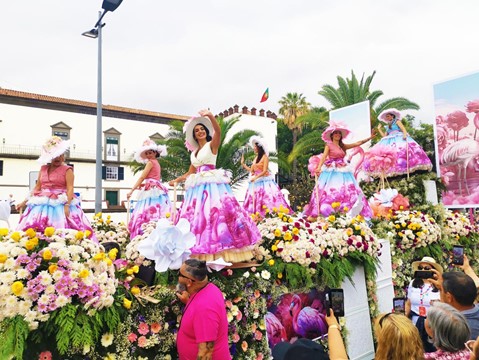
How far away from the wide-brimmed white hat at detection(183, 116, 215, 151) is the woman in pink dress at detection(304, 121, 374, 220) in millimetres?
3012

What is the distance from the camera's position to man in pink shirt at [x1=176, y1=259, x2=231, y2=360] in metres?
2.70

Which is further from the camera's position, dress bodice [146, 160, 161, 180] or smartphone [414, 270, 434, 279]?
dress bodice [146, 160, 161, 180]

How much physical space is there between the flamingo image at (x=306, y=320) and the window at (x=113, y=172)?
3098 centimetres

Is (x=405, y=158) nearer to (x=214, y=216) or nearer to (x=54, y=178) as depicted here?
(x=214, y=216)

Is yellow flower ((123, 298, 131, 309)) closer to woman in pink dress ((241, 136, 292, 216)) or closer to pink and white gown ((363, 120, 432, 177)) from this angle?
woman in pink dress ((241, 136, 292, 216))

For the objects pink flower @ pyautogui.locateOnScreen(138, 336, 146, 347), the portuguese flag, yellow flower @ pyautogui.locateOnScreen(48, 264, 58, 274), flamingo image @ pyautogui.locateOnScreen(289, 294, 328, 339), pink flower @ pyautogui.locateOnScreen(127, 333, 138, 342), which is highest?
the portuguese flag

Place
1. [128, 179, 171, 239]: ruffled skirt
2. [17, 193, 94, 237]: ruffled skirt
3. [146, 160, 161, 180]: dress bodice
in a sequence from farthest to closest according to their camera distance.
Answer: [146, 160, 161, 180]: dress bodice → [128, 179, 171, 239]: ruffled skirt → [17, 193, 94, 237]: ruffled skirt

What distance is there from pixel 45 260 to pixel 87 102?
32.5 meters

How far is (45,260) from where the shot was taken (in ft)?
8.64

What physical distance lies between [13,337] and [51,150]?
4424mm

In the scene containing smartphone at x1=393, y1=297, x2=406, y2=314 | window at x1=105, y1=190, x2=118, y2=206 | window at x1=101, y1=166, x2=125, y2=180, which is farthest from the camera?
window at x1=101, y1=166, x2=125, y2=180

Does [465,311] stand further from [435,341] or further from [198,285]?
[198,285]

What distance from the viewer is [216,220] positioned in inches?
159

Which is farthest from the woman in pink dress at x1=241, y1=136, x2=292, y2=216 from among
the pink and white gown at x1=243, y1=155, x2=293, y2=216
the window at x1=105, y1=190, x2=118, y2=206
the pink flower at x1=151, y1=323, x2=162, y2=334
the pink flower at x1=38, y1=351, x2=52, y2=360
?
the window at x1=105, y1=190, x2=118, y2=206
